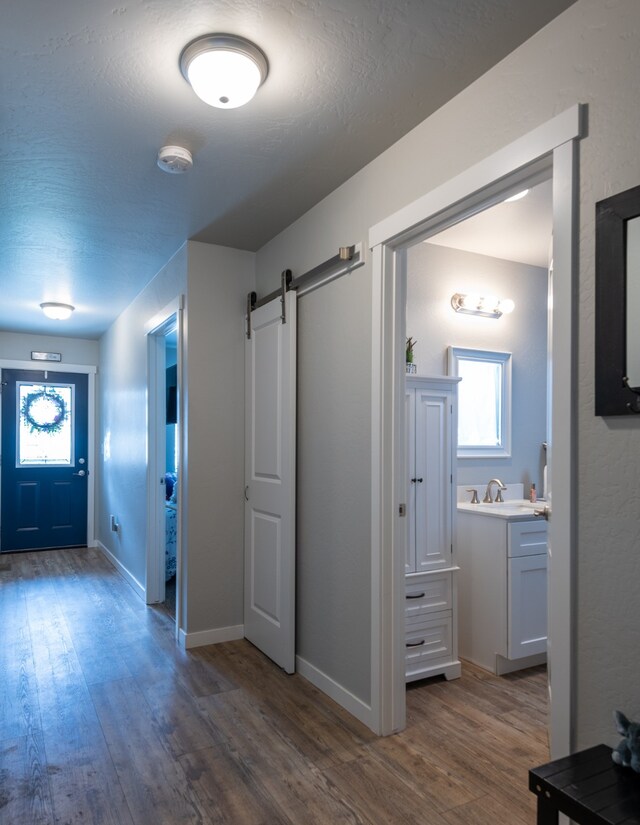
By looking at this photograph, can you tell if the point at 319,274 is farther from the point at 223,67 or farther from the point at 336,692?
the point at 336,692

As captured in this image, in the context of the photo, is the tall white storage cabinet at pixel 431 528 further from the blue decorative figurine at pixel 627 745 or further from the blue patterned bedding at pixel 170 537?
the blue patterned bedding at pixel 170 537

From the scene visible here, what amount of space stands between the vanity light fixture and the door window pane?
197 inches

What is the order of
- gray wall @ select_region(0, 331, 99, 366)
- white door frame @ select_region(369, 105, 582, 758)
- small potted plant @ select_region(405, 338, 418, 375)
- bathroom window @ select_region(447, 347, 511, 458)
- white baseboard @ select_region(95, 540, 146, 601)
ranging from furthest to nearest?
gray wall @ select_region(0, 331, 99, 366) → white baseboard @ select_region(95, 540, 146, 601) → bathroom window @ select_region(447, 347, 511, 458) → small potted plant @ select_region(405, 338, 418, 375) → white door frame @ select_region(369, 105, 582, 758)

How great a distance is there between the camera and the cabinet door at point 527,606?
3033 mm

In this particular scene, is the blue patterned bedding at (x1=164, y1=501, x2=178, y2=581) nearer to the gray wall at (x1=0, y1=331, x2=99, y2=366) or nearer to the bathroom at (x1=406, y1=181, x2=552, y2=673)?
the bathroom at (x1=406, y1=181, x2=552, y2=673)

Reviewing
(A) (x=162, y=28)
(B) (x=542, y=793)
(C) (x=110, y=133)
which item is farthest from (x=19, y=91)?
(B) (x=542, y=793)

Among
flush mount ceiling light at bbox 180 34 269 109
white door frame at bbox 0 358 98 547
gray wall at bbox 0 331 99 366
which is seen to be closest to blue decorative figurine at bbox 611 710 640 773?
flush mount ceiling light at bbox 180 34 269 109

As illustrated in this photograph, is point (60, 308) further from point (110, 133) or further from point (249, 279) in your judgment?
point (110, 133)

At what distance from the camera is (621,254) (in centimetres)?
143

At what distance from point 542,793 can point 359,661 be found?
1328 millimetres

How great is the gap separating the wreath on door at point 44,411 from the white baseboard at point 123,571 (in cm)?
150

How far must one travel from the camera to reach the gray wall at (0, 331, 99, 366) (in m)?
6.49

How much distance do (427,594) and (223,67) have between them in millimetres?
2506

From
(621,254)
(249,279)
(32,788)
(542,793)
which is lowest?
(32,788)
